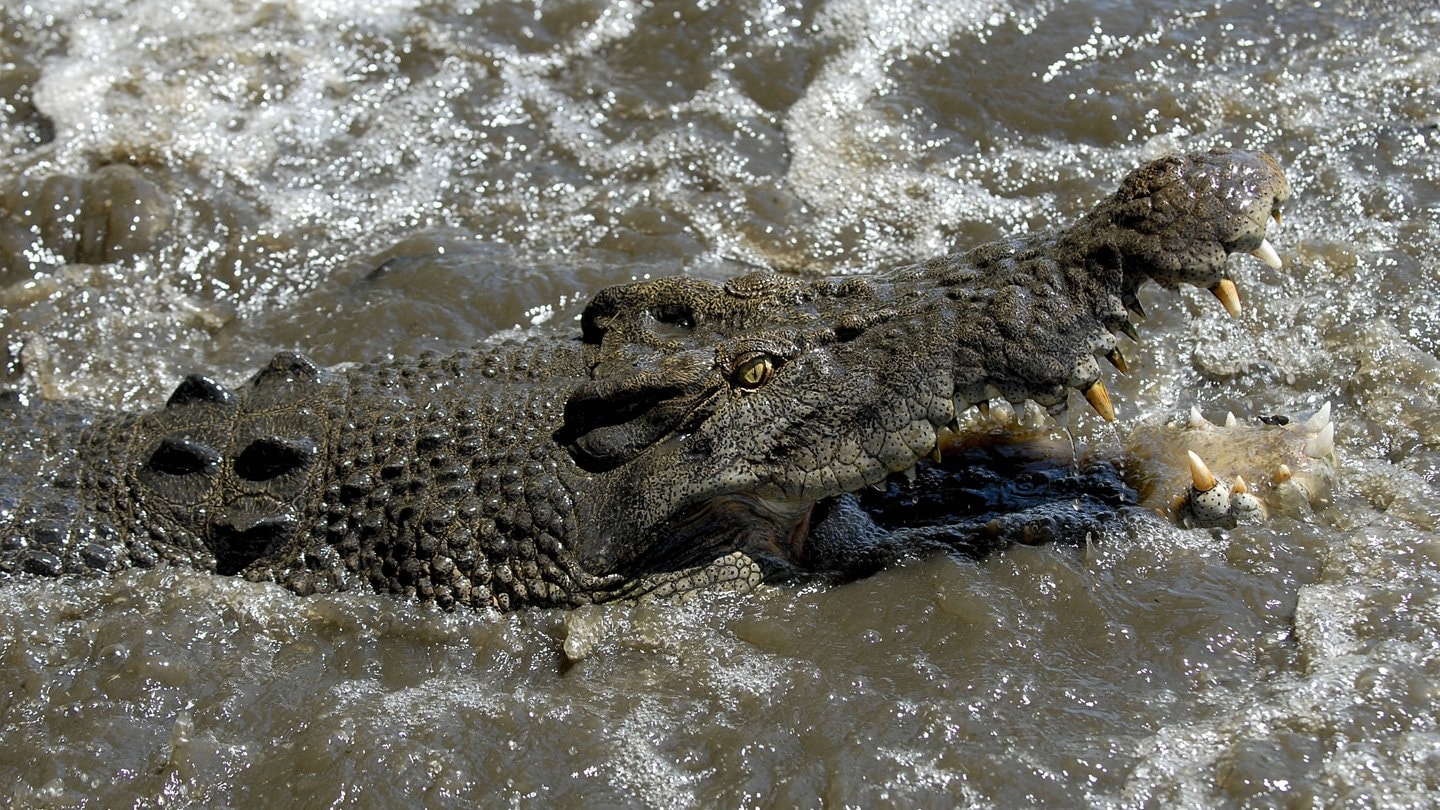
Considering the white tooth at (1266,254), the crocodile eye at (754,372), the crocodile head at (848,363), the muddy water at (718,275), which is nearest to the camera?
the muddy water at (718,275)

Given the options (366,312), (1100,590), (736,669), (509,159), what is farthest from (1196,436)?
(509,159)

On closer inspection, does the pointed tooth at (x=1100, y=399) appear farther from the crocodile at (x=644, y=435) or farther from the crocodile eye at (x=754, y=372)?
the crocodile eye at (x=754, y=372)

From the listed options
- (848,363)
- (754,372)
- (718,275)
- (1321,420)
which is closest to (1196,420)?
(1321,420)

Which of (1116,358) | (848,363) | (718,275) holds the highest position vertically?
(1116,358)

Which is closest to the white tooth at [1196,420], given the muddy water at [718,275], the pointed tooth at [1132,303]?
the muddy water at [718,275]

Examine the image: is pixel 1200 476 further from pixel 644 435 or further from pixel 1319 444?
pixel 644 435
